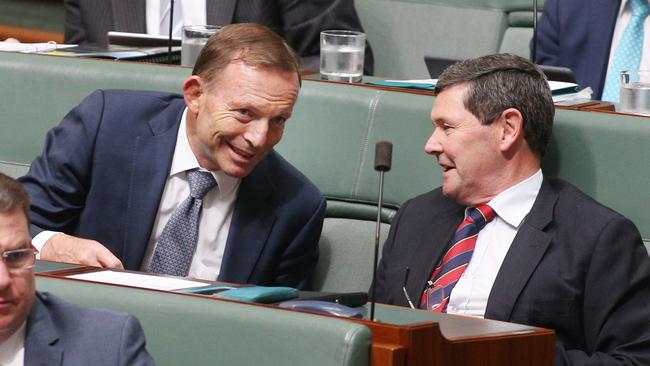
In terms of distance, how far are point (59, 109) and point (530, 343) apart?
4.31 feet

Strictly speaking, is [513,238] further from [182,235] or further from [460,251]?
[182,235]

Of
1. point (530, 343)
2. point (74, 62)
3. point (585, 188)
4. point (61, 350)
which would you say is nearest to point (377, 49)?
point (74, 62)

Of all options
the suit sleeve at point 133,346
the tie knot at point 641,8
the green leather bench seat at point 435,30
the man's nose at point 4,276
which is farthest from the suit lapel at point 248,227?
the green leather bench seat at point 435,30

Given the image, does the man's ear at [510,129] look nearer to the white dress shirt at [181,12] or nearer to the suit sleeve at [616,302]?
the suit sleeve at [616,302]

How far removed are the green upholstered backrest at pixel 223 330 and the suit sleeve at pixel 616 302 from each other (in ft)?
1.91

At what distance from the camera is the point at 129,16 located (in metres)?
3.57

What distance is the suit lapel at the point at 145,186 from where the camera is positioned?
7.74 feet

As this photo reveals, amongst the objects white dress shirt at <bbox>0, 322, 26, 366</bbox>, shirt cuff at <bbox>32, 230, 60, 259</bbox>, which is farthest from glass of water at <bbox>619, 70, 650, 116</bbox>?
white dress shirt at <bbox>0, 322, 26, 366</bbox>

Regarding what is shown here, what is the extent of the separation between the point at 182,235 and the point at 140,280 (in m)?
0.50

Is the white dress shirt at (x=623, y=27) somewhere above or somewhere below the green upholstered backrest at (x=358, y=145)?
above

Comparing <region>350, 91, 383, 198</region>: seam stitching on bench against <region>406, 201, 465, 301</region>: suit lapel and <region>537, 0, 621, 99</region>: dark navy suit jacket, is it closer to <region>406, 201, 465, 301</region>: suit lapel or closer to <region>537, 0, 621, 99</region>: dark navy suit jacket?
<region>406, 201, 465, 301</region>: suit lapel

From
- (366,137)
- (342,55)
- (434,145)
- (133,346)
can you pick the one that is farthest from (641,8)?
(133,346)

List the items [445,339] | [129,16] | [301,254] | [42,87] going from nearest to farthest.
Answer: [445,339] < [301,254] < [42,87] < [129,16]

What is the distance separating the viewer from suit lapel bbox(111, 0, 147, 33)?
3.55 m
